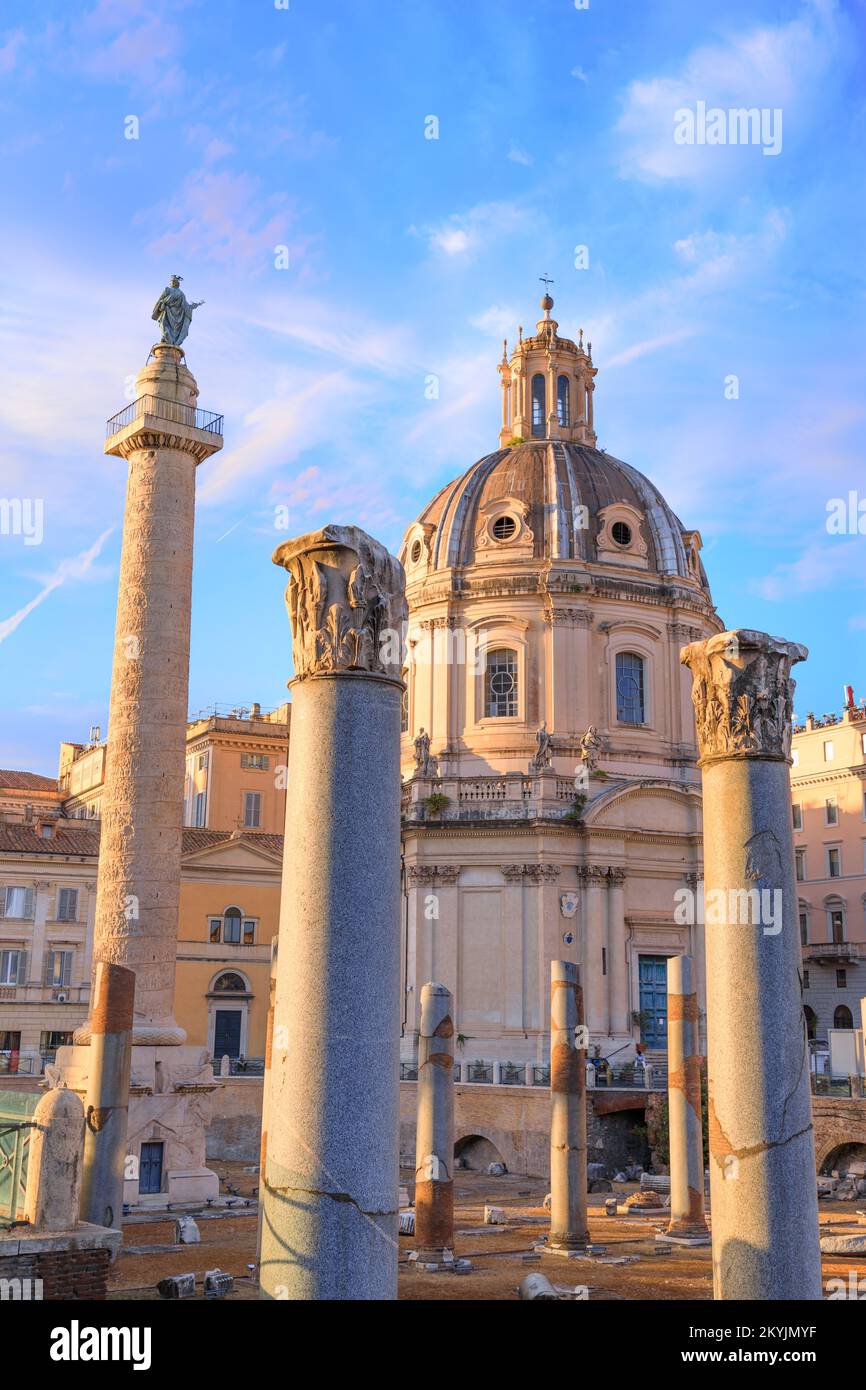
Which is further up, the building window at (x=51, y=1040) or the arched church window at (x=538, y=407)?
the arched church window at (x=538, y=407)

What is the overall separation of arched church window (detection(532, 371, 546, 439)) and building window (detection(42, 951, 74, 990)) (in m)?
25.8

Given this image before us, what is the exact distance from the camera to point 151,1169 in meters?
26.8

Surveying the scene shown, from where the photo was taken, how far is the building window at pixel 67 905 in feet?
163

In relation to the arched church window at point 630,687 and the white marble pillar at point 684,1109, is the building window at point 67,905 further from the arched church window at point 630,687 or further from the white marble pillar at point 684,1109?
the white marble pillar at point 684,1109

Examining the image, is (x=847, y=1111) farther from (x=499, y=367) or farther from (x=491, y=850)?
(x=499, y=367)

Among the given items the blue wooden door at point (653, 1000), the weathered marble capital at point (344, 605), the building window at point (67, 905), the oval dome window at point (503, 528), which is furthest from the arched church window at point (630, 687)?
the weathered marble capital at point (344, 605)

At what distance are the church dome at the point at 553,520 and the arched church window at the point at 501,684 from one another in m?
3.33

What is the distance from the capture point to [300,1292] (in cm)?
832

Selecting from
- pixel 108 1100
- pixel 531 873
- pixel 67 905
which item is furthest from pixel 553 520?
pixel 108 1100

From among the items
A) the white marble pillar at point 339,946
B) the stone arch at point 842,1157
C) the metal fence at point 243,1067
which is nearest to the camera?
the white marble pillar at point 339,946

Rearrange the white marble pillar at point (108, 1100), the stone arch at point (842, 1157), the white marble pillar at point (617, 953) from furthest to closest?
the white marble pillar at point (617, 953), the stone arch at point (842, 1157), the white marble pillar at point (108, 1100)

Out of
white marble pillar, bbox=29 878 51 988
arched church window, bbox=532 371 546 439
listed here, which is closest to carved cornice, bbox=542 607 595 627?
arched church window, bbox=532 371 546 439

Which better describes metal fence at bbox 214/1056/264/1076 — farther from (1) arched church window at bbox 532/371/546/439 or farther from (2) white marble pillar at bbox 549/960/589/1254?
(1) arched church window at bbox 532/371/546/439
